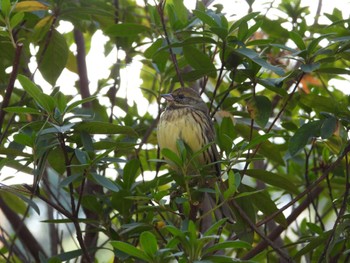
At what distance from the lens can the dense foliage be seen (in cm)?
343

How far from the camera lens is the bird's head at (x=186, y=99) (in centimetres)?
470

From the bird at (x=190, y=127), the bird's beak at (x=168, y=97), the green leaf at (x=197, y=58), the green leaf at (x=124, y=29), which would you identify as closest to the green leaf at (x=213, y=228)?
the green leaf at (x=197, y=58)

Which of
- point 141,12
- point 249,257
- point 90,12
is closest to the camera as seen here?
point 249,257

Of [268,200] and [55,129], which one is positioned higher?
[55,129]

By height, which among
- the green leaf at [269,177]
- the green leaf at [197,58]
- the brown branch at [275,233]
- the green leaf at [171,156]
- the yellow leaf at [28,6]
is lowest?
the brown branch at [275,233]

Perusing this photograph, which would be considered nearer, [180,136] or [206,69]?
[206,69]

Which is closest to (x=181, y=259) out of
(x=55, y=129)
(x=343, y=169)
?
(x=55, y=129)

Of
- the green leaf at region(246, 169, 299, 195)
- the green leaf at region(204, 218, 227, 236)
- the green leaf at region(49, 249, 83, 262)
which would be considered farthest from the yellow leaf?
the green leaf at region(204, 218, 227, 236)

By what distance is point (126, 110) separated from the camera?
5012 mm

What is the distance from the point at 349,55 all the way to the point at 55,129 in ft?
4.97

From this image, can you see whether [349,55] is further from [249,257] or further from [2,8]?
[2,8]

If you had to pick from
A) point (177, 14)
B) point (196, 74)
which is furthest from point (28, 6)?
point (196, 74)

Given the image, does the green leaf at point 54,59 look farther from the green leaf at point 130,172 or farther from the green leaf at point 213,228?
the green leaf at point 213,228

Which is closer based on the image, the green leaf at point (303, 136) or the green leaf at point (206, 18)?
the green leaf at point (206, 18)
